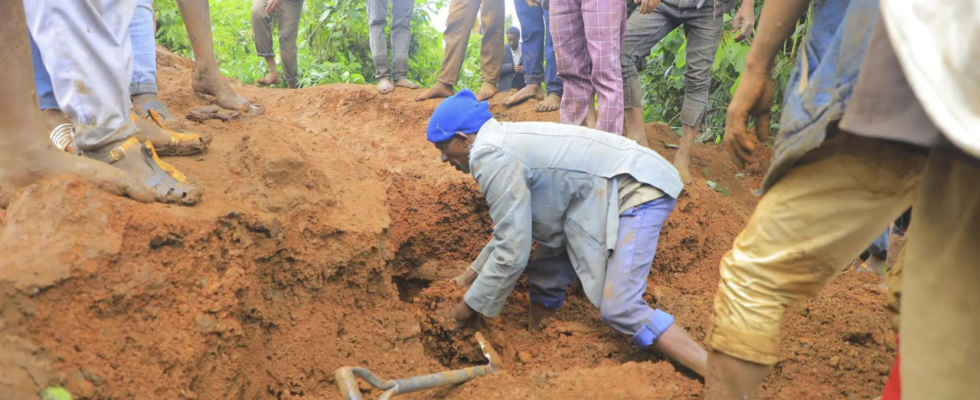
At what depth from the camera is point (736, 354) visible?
55.5 inches

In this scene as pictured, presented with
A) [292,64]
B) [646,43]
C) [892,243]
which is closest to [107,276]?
[646,43]

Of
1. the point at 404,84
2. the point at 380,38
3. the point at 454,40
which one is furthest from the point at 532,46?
the point at 380,38

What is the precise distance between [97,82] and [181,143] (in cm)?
50

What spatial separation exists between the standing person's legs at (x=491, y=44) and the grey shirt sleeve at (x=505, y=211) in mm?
2549

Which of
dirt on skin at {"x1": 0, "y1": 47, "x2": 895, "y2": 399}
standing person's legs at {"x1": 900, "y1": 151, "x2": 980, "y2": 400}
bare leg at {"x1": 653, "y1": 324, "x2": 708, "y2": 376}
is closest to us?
standing person's legs at {"x1": 900, "y1": 151, "x2": 980, "y2": 400}

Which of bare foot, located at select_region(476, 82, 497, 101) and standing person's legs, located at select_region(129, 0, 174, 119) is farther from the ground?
standing person's legs, located at select_region(129, 0, 174, 119)

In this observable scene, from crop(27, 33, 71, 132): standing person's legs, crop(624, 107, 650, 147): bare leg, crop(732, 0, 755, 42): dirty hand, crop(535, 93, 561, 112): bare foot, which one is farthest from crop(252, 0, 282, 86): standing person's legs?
crop(732, 0, 755, 42): dirty hand

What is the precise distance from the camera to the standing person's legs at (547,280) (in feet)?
10.1

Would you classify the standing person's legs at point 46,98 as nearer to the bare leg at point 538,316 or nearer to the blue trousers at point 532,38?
the bare leg at point 538,316

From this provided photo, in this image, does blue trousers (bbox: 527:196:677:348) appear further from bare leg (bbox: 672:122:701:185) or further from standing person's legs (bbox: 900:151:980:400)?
bare leg (bbox: 672:122:701:185)

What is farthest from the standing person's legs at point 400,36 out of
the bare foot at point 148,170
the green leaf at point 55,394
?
the green leaf at point 55,394

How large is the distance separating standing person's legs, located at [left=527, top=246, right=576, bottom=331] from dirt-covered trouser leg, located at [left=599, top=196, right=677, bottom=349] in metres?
0.43

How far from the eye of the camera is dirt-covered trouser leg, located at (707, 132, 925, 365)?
4.01 feet

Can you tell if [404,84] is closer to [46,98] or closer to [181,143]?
[181,143]
